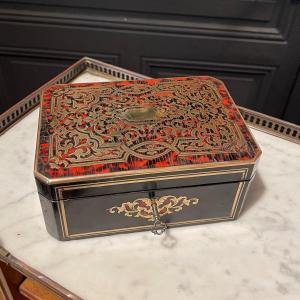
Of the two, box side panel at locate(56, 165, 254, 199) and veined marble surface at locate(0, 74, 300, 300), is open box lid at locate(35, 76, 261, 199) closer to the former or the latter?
box side panel at locate(56, 165, 254, 199)

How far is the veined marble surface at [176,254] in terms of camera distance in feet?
1.53

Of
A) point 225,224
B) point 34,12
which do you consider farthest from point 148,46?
point 225,224

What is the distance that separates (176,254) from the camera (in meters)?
0.51

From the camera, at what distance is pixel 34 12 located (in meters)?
0.97

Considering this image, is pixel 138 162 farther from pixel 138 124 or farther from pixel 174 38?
pixel 174 38

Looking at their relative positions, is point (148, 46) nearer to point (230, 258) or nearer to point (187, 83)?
point (187, 83)

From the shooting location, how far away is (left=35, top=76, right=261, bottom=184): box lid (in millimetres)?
457

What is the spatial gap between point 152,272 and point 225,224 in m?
0.15

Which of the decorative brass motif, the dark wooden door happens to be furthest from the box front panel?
the dark wooden door

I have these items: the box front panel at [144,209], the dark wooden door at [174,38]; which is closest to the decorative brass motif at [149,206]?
the box front panel at [144,209]

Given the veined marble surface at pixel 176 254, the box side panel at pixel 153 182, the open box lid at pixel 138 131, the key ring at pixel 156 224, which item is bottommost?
the veined marble surface at pixel 176 254

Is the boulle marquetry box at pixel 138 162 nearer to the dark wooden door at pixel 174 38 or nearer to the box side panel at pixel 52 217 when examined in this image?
the box side panel at pixel 52 217

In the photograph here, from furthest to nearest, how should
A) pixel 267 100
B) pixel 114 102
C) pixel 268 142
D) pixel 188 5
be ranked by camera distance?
1. pixel 267 100
2. pixel 188 5
3. pixel 268 142
4. pixel 114 102

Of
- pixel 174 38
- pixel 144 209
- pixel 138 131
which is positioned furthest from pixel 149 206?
pixel 174 38
